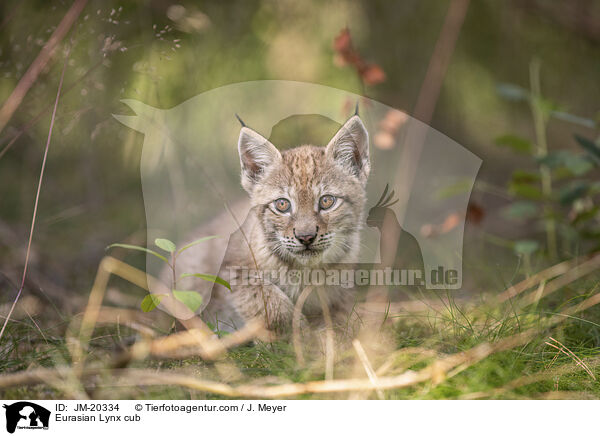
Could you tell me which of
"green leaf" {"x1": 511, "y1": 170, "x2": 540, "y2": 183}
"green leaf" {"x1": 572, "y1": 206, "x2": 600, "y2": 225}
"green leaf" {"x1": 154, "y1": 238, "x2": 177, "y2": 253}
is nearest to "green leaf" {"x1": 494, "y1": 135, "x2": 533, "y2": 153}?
"green leaf" {"x1": 511, "y1": 170, "x2": 540, "y2": 183}

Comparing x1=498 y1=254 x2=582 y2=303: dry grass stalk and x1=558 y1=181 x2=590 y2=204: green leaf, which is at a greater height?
x1=558 y1=181 x2=590 y2=204: green leaf

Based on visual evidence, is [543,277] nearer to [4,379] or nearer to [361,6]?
[361,6]

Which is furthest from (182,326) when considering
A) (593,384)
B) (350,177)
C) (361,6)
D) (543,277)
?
(361,6)

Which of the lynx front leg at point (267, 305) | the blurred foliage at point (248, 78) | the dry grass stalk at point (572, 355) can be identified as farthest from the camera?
the blurred foliage at point (248, 78)

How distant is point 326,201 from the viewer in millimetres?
1732

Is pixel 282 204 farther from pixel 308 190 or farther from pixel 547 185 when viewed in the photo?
pixel 547 185

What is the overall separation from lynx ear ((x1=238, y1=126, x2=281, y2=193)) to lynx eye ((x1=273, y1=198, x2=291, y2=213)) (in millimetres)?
102

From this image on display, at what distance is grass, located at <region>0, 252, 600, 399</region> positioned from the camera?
4.56 ft

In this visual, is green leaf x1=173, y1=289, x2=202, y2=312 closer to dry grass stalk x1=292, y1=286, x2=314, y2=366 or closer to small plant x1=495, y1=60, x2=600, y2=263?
dry grass stalk x1=292, y1=286, x2=314, y2=366

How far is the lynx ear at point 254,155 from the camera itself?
1675 mm

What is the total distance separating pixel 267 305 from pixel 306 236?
33 centimetres
